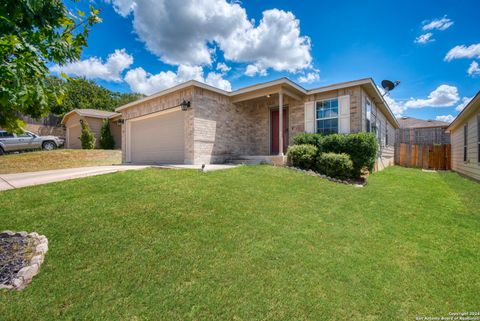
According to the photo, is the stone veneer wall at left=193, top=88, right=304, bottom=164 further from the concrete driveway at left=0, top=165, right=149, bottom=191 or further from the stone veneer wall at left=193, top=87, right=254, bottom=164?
the concrete driveway at left=0, top=165, right=149, bottom=191

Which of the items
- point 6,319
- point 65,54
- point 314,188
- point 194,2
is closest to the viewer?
point 6,319

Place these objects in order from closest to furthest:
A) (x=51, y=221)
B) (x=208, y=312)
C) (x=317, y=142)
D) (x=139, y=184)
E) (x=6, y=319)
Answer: (x=6, y=319) < (x=208, y=312) < (x=51, y=221) < (x=139, y=184) < (x=317, y=142)

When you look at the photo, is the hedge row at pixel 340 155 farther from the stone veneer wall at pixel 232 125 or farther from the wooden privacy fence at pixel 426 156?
the wooden privacy fence at pixel 426 156

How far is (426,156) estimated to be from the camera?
14117 millimetres

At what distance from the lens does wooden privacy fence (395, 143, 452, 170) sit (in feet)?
44.9

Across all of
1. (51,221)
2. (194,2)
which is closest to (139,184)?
(51,221)

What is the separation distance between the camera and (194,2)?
787 centimetres

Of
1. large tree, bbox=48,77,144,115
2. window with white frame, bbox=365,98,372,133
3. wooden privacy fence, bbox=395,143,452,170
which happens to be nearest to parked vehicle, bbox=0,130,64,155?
large tree, bbox=48,77,144,115

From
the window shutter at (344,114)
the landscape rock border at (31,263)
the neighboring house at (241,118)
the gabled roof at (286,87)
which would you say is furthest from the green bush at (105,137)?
the window shutter at (344,114)

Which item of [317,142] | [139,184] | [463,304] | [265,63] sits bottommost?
[463,304]

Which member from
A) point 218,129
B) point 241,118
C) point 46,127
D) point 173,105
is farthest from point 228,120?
point 46,127

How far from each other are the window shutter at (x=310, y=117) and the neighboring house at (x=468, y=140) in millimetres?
5055

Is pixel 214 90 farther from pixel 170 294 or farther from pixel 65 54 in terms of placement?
pixel 170 294

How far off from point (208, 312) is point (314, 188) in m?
4.78
